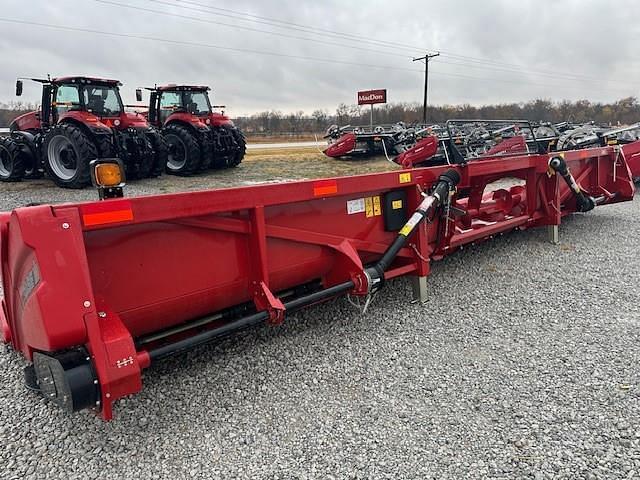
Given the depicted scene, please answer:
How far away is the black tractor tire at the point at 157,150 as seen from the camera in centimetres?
1178

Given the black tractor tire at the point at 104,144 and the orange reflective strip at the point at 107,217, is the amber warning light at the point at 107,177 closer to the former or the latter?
the orange reflective strip at the point at 107,217

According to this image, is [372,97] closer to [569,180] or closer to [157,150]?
[157,150]

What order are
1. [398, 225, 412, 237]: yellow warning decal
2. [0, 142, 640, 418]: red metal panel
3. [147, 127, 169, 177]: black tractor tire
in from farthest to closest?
1. [147, 127, 169, 177]: black tractor tire
2. [398, 225, 412, 237]: yellow warning decal
3. [0, 142, 640, 418]: red metal panel

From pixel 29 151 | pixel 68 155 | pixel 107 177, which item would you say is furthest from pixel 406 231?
pixel 29 151

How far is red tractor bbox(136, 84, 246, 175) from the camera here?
13039mm

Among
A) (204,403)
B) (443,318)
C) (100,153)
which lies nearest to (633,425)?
(443,318)

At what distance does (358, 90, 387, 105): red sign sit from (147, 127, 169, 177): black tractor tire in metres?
17.7

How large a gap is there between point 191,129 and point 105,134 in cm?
321

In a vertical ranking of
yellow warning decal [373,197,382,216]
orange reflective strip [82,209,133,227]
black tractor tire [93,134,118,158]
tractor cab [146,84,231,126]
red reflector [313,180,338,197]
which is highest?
tractor cab [146,84,231,126]

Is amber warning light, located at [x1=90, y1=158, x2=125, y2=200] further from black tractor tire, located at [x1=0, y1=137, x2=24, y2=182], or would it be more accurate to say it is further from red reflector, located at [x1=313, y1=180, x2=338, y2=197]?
black tractor tire, located at [x1=0, y1=137, x2=24, y2=182]

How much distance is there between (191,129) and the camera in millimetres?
13195

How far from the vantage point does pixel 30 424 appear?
94.4 inches

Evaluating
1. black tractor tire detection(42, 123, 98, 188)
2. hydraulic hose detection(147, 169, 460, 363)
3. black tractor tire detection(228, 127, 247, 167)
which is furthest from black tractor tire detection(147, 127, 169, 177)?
hydraulic hose detection(147, 169, 460, 363)

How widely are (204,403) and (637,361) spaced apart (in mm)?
2542
